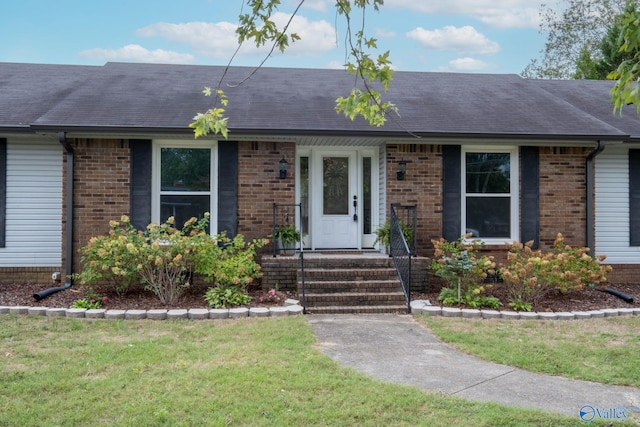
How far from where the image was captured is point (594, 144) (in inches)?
348

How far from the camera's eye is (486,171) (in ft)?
29.7

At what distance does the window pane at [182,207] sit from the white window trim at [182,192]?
0.27 ft

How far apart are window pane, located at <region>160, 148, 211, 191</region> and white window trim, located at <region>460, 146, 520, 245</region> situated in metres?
4.47

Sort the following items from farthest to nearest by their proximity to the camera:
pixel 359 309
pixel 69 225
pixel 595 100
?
pixel 595 100 < pixel 69 225 < pixel 359 309

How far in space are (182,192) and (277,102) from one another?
2.44 meters

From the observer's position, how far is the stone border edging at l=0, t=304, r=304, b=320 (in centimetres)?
647

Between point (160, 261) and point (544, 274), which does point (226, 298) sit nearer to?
point (160, 261)

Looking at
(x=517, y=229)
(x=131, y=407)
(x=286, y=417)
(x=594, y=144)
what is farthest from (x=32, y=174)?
(x=594, y=144)

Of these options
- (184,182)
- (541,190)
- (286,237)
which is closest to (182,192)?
(184,182)

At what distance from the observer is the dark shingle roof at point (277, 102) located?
323 inches

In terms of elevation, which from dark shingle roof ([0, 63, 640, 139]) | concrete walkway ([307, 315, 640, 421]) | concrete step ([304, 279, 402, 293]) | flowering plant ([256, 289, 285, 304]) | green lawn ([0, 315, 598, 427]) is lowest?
concrete walkway ([307, 315, 640, 421])

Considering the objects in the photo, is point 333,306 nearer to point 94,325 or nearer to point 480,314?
point 480,314

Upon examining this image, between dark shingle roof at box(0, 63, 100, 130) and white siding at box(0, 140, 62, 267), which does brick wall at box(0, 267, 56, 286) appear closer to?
white siding at box(0, 140, 62, 267)

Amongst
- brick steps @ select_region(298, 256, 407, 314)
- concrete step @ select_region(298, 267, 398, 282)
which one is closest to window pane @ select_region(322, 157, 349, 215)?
brick steps @ select_region(298, 256, 407, 314)
